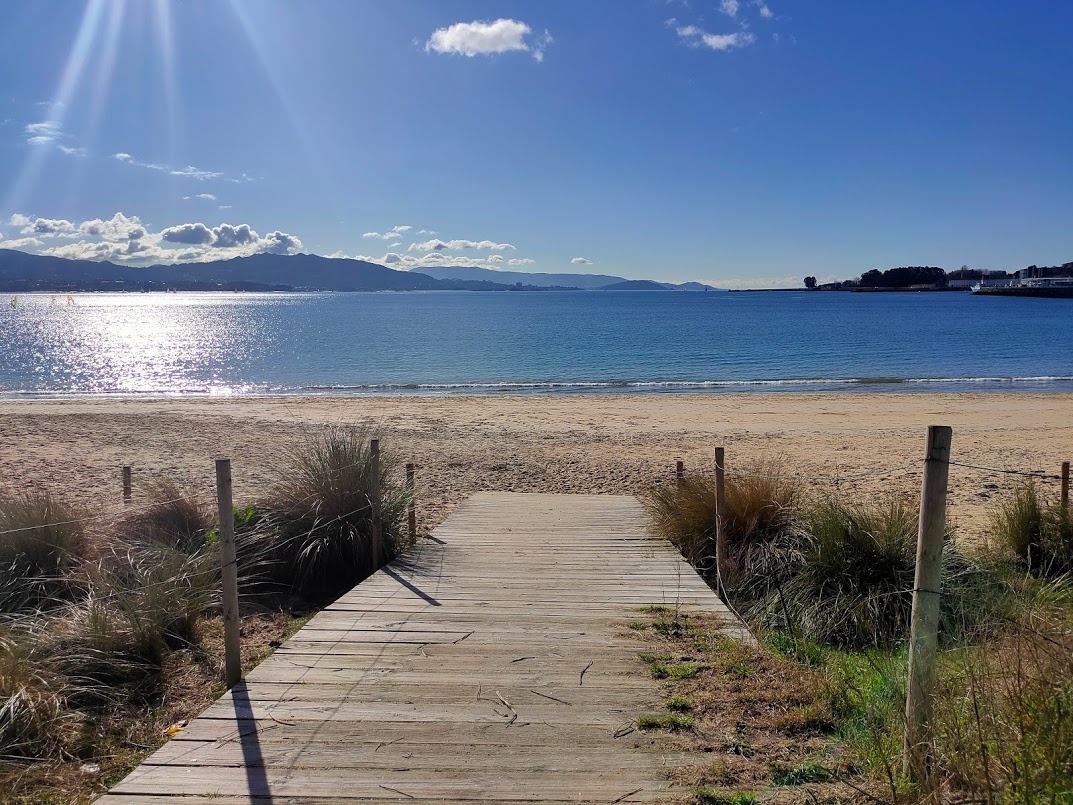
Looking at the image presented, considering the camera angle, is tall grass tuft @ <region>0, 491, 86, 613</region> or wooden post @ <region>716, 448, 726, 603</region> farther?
wooden post @ <region>716, 448, 726, 603</region>

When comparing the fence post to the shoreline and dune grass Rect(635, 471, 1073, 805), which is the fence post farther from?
the shoreline

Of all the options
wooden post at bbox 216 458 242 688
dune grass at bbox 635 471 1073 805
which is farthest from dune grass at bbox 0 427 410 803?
dune grass at bbox 635 471 1073 805

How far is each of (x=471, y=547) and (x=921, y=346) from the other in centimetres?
4954

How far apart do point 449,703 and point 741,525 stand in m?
3.95

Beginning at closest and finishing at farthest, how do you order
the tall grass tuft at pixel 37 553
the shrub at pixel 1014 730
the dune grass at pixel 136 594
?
the shrub at pixel 1014 730 < the dune grass at pixel 136 594 < the tall grass tuft at pixel 37 553

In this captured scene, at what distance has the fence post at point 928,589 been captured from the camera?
2.90m

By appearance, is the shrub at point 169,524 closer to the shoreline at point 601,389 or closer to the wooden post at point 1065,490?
the wooden post at point 1065,490

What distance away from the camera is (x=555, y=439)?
17.2 m

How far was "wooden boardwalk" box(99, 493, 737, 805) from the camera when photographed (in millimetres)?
3090

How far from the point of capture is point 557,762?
3248mm

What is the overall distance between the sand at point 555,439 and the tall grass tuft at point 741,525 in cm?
72

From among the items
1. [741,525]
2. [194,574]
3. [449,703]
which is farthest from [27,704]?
[741,525]

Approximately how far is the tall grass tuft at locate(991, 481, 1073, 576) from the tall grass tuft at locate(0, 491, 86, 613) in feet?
26.8

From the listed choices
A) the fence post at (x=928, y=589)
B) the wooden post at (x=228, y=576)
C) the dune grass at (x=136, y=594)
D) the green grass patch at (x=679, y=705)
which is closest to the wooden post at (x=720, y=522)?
the green grass patch at (x=679, y=705)
